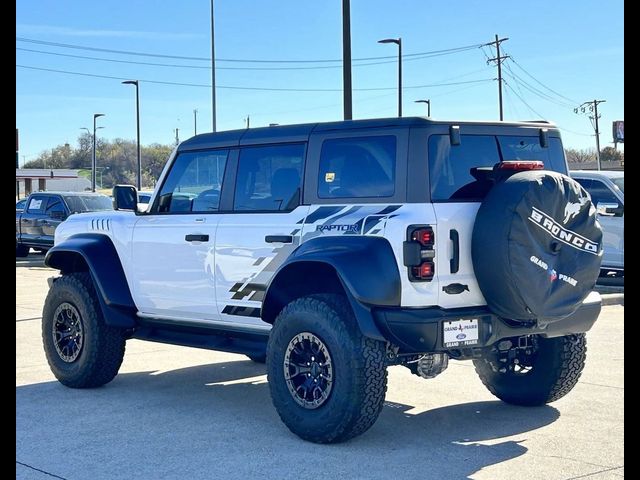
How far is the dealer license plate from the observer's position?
5.81 metres

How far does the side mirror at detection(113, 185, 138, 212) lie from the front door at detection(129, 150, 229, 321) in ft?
0.42

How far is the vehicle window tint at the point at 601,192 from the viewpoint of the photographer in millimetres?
15117

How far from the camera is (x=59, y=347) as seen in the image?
823 centimetres

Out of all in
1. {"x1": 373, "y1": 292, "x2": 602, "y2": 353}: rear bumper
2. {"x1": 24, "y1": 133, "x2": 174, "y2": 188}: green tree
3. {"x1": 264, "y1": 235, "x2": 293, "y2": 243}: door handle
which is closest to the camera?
{"x1": 373, "y1": 292, "x2": 602, "y2": 353}: rear bumper

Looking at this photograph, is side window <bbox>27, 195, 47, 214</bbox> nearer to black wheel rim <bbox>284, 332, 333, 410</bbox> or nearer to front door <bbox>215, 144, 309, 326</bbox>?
front door <bbox>215, 144, 309, 326</bbox>

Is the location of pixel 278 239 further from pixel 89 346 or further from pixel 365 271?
pixel 89 346

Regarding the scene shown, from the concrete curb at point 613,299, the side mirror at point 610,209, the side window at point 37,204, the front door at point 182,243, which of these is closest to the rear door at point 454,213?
the front door at point 182,243

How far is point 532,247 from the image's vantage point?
5816mm

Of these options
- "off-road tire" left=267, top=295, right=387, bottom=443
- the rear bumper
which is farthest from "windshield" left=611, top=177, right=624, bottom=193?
"off-road tire" left=267, top=295, right=387, bottom=443

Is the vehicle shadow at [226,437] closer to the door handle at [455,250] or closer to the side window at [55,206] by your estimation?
the door handle at [455,250]

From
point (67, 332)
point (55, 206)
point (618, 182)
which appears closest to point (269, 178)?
point (67, 332)
